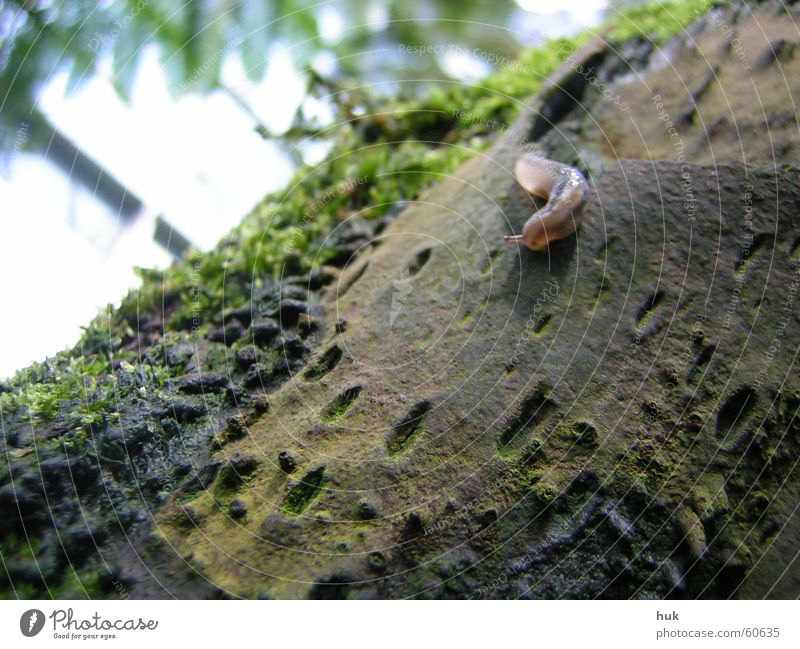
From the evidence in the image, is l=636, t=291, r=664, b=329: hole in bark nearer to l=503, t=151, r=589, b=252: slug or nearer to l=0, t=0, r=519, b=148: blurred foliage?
l=503, t=151, r=589, b=252: slug

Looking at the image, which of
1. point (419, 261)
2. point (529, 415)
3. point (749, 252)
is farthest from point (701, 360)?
point (419, 261)

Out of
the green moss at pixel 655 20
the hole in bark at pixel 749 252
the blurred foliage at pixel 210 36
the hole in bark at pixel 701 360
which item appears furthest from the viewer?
the green moss at pixel 655 20

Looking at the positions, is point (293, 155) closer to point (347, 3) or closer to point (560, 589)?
point (347, 3)

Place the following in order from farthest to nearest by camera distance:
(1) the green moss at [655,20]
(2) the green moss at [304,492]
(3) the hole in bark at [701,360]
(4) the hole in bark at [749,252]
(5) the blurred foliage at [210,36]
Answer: (1) the green moss at [655,20] → (5) the blurred foliage at [210,36] → (4) the hole in bark at [749,252] → (3) the hole in bark at [701,360] → (2) the green moss at [304,492]

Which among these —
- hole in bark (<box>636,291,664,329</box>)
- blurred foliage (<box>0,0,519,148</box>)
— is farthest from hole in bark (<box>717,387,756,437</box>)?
blurred foliage (<box>0,0,519,148</box>)

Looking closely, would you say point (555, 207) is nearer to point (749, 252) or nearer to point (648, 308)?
point (648, 308)

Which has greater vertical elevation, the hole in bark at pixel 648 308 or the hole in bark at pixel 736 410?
the hole in bark at pixel 648 308

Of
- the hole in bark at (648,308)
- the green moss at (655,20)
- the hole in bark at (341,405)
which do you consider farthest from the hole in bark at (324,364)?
the green moss at (655,20)

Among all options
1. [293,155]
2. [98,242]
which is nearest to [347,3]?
[293,155]

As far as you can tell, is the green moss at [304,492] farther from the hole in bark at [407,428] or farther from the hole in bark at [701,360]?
the hole in bark at [701,360]
